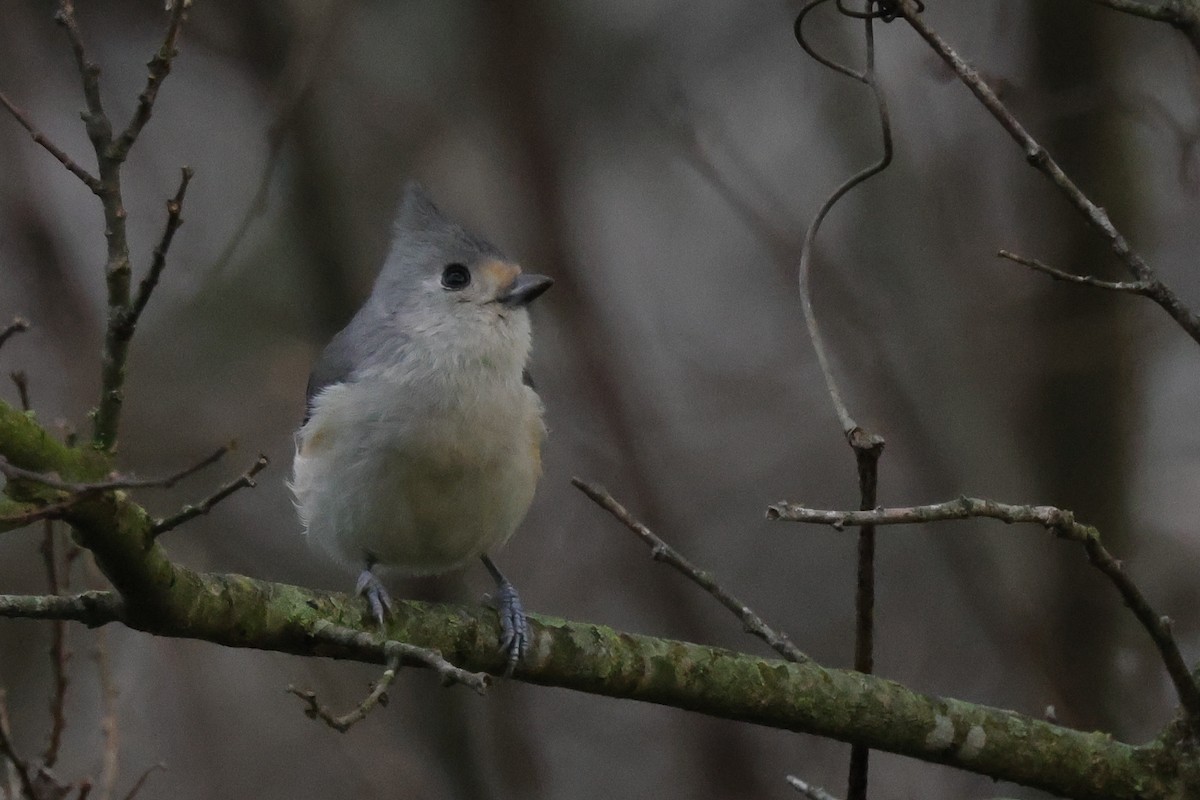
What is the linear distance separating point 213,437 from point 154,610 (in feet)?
9.24

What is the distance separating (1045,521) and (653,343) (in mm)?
4047

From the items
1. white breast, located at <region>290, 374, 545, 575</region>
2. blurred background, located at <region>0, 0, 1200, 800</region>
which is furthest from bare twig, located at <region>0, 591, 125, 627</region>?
blurred background, located at <region>0, 0, 1200, 800</region>

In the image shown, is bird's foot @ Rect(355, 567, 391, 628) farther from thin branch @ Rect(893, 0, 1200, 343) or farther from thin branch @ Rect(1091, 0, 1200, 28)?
thin branch @ Rect(1091, 0, 1200, 28)

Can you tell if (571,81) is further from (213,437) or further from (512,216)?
(213,437)

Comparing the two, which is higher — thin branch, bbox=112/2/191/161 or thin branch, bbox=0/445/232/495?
thin branch, bbox=112/2/191/161

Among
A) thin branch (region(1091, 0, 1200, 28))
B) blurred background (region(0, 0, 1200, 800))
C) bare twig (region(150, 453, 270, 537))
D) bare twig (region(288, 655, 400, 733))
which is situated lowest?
bare twig (region(288, 655, 400, 733))

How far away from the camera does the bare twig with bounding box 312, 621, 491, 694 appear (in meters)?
1.74

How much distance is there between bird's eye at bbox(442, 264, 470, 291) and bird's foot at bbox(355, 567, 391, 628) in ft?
2.42

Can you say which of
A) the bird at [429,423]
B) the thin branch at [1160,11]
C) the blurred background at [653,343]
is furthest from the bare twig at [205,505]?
the blurred background at [653,343]

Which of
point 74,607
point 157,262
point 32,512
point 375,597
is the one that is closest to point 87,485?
point 32,512

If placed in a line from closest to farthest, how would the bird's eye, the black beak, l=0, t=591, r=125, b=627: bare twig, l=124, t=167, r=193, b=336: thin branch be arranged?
l=124, t=167, r=193, b=336: thin branch < l=0, t=591, r=125, b=627: bare twig < the black beak < the bird's eye

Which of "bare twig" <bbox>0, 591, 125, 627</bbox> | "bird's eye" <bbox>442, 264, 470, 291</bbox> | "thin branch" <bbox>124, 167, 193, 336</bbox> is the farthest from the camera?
"bird's eye" <bbox>442, 264, 470, 291</bbox>

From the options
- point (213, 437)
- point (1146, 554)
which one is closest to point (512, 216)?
point (213, 437)

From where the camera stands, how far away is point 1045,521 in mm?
1893
